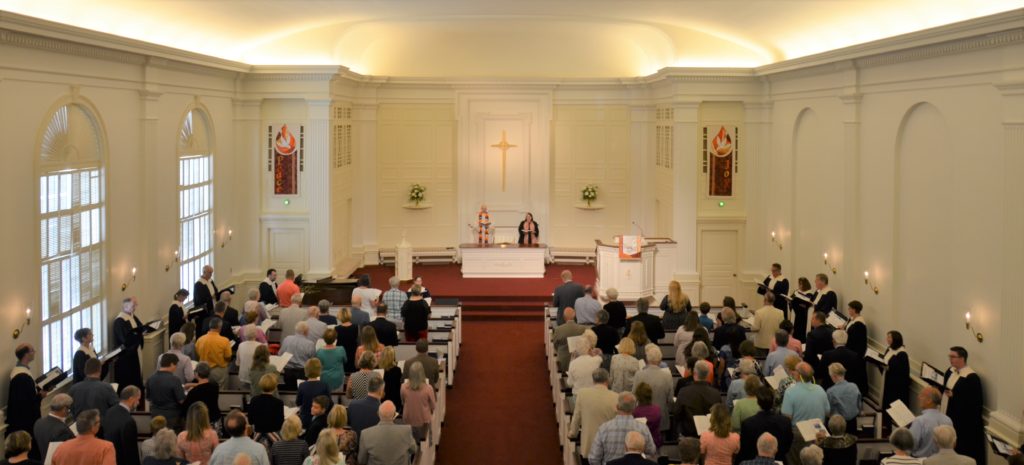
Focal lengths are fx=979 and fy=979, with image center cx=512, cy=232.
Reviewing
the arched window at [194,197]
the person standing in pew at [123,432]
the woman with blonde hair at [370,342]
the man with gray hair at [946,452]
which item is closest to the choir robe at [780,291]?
the woman with blonde hair at [370,342]

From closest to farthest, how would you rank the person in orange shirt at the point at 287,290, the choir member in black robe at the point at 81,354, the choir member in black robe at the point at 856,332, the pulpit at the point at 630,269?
the choir member in black robe at the point at 81,354
the choir member in black robe at the point at 856,332
the person in orange shirt at the point at 287,290
the pulpit at the point at 630,269

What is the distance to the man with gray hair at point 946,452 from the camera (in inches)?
351

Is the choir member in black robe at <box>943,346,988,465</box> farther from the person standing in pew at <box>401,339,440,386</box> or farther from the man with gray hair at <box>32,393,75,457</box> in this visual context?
Answer: the man with gray hair at <box>32,393,75,457</box>

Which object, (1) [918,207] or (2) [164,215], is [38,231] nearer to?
(2) [164,215]

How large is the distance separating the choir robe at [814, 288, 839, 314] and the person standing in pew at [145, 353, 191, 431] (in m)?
10.8

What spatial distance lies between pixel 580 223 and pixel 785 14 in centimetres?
1092

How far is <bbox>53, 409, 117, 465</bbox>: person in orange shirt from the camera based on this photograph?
888cm

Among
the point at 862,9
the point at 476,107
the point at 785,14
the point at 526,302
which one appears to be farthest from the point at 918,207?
the point at 476,107

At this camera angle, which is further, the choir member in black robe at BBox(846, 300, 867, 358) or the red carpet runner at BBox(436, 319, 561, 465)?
the choir member in black robe at BBox(846, 300, 867, 358)

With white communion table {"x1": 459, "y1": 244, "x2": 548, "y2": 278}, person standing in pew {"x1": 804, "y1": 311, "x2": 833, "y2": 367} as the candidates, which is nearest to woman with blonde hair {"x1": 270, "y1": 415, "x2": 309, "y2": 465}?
person standing in pew {"x1": 804, "y1": 311, "x2": 833, "y2": 367}

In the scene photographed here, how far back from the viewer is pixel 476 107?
26797 millimetres

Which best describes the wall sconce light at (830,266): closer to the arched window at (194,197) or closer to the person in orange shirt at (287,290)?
the person in orange shirt at (287,290)

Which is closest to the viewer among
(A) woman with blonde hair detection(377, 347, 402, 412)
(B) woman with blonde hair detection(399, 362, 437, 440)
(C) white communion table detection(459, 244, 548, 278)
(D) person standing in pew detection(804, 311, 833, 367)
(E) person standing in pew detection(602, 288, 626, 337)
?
(B) woman with blonde hair detection(399, 362, 437, 440)

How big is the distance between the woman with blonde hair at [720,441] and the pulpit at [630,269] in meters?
11.4
